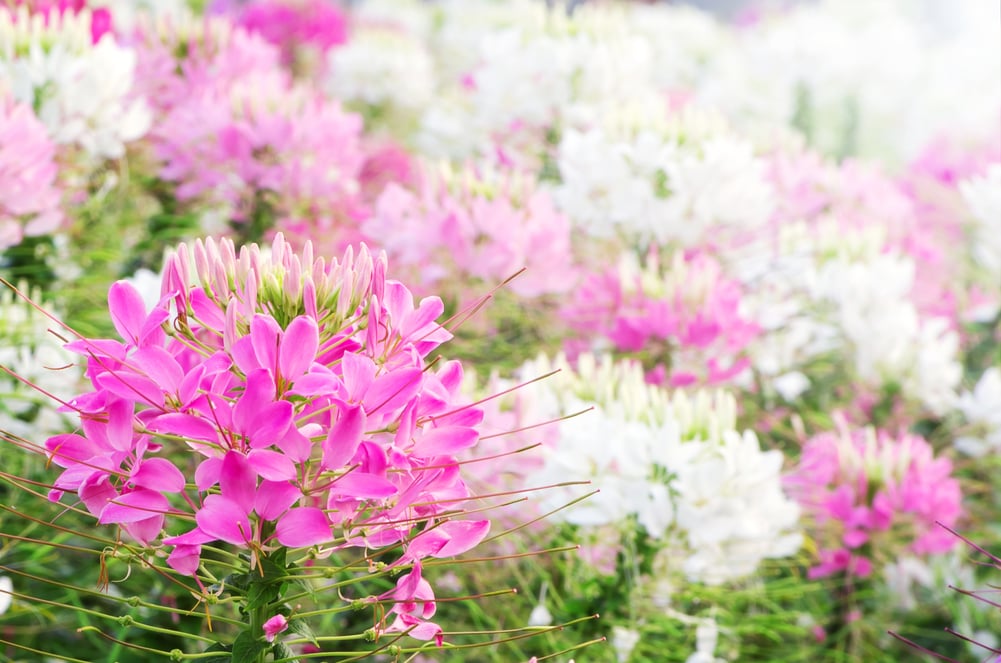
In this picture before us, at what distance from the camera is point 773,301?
3.12ft

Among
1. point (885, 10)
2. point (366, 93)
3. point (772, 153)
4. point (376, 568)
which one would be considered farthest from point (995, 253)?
point (885, 10)

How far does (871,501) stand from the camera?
32.8 inches

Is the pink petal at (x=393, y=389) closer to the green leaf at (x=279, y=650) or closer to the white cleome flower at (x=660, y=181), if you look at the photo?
the green leaf at (x=279, y=650)

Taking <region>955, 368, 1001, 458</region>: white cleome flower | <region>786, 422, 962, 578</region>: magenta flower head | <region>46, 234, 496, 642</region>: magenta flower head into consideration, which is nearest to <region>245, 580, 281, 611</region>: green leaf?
<region>46, 234, 496, 642</region>: magenta flower head

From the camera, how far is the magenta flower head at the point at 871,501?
0.81 meters

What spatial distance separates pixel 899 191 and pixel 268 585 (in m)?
1.12

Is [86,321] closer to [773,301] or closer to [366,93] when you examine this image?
[773,301]

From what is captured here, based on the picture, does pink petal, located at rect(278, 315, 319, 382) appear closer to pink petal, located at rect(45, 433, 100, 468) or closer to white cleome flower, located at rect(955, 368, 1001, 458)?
pink petal, located at rect(45, 433, 100, 468)

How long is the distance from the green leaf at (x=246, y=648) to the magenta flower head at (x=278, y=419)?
11 millimetres

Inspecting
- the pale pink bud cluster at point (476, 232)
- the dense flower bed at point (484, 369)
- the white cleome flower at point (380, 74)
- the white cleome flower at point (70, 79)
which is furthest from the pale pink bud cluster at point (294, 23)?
the pale pink bud cluster at point (476, 232)

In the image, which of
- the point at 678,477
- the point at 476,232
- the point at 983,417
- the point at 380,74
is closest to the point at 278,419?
the point at 678,477

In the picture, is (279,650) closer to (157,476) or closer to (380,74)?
(157,476)

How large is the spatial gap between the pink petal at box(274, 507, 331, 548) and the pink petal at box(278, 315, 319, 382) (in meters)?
0.05

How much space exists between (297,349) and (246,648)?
0.11 m
